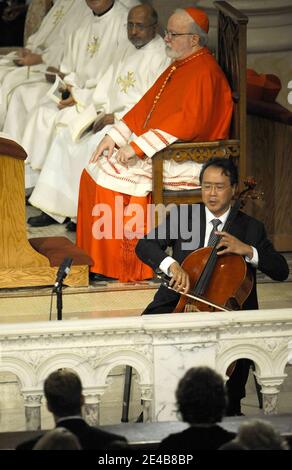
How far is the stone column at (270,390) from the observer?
615 centimetres

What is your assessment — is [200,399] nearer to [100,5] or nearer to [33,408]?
[33,408]

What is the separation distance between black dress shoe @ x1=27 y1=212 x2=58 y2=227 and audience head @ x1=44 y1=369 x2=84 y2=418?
17.3 feet

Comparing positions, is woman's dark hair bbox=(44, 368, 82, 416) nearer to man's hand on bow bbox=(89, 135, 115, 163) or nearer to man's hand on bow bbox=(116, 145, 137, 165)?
man's hand on bow bbox=(116, 145, 137, 165)

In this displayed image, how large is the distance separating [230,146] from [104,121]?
1.44 metres

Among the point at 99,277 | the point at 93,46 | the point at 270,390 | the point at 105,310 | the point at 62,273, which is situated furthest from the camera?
the point at 93,46

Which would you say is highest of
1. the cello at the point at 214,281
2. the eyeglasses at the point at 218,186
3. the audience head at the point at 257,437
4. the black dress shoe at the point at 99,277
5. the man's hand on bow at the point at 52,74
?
the man's hand on bow at the point at 52,74

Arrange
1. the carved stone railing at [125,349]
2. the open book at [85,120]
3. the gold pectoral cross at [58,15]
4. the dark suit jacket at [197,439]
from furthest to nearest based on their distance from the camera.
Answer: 1. the gold pectoral cross at [58,15]
2. the open book at [85,120]
3. the carved stone railing at [125,349]
4. the dark suit jacket at [197,439]

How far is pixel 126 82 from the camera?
10.2 metres

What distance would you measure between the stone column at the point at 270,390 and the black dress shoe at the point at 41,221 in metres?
4.50

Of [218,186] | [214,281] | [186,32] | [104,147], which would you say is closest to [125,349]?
[214,281]

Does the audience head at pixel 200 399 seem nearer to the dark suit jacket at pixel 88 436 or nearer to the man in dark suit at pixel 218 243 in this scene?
the dark suit jacket at pixel 88 436

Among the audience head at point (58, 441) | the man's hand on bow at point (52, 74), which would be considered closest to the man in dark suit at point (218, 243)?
the audience head at point (58, 441)

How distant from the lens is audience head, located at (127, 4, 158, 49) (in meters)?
9.63

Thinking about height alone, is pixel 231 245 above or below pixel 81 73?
below
